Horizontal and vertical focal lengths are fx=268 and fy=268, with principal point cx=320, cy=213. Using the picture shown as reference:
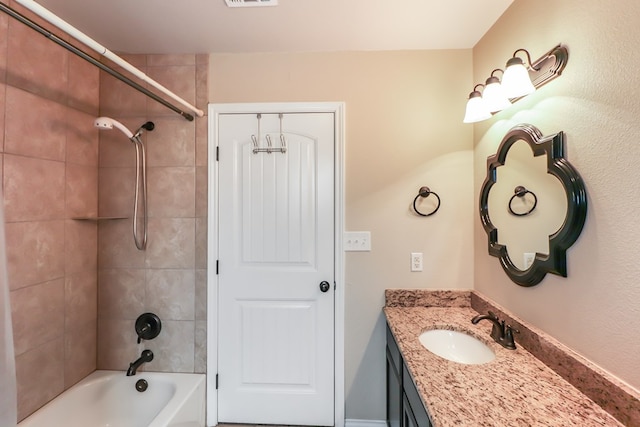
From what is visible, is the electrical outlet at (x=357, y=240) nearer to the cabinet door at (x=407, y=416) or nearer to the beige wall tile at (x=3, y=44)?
the cabinet door at (x=407, y=416)

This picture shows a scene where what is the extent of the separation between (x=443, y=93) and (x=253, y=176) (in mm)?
1341

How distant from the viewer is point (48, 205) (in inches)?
58.1

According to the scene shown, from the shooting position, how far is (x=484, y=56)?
5.24ft

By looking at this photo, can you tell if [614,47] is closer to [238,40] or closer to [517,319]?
[517,319]

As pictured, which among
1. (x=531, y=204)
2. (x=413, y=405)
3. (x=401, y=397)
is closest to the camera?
(x=413, y=405)

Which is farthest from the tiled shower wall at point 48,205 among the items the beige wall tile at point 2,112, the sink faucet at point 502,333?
the sink faucet at point 502,333

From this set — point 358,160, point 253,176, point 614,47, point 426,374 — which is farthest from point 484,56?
point 426,374

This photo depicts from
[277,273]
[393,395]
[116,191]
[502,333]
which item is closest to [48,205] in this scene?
[116,191]

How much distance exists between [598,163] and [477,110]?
2.04ft

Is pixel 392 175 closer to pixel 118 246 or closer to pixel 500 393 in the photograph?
pixel 500 393

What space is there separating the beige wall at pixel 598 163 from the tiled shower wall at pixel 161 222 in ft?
6.05

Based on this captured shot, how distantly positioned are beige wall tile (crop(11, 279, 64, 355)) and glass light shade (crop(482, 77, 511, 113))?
8.21ft

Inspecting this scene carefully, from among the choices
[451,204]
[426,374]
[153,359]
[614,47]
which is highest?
[614,47]

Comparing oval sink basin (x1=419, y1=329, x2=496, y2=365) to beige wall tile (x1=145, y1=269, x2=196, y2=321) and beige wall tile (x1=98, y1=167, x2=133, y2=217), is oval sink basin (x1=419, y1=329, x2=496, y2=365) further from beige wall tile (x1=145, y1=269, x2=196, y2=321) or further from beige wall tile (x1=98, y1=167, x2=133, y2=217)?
beige wall tile (x1=98, y1=167, x2=133, y2=217)
